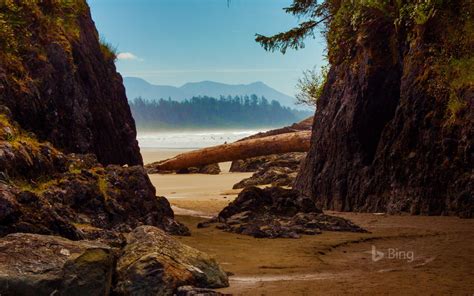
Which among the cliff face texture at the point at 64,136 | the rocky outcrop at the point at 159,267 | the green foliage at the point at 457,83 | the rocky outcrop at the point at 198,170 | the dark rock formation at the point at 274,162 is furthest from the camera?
the rocky outcrop at the point at 198,170

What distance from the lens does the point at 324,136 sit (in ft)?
46.9

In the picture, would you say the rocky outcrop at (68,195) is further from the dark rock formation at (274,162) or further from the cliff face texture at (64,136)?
the dark rock formation at (274,162)

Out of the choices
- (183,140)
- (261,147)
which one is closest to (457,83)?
(261,147)

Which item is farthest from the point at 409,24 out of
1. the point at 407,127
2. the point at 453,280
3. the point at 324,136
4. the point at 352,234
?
the point at 453,280

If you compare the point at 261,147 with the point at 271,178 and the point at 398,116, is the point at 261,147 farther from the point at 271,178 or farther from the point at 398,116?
the point at 398,116

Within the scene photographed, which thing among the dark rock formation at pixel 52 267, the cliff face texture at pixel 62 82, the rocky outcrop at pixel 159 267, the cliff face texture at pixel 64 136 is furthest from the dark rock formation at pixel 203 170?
the dark rock formation at pixel 52 267

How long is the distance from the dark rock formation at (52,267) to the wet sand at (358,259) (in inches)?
49.6

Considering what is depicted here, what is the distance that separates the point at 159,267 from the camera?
5.23 meters

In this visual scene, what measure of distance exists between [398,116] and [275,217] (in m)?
3.50

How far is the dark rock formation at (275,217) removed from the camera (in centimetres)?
956

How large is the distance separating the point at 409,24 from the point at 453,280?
767cm

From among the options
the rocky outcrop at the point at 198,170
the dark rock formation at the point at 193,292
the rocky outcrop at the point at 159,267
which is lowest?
the rocky outcrop at the point at 198,170

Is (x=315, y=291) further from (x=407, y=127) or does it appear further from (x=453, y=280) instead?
(x=407, y=127)

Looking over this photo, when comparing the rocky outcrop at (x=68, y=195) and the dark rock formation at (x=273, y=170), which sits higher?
the rocky outcrop at (x=68, y=195)
